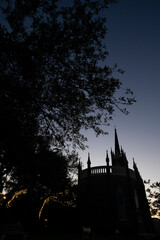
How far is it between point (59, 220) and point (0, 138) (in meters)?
21.9

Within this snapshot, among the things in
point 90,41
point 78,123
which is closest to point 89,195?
point 78,123

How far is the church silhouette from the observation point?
2308 centimetres

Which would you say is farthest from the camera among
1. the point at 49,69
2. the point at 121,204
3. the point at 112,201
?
the point at 121,204

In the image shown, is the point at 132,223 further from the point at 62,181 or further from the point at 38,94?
the point at 38,94

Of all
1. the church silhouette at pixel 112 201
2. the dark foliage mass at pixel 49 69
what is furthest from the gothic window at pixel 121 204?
the dark foliage mass at pixel 49 69

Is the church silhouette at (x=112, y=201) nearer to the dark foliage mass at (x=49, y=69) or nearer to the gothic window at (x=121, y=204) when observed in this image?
the gothic window at (x=121, y=204)

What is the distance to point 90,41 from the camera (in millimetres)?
8398

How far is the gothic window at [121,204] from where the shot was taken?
24.1 m

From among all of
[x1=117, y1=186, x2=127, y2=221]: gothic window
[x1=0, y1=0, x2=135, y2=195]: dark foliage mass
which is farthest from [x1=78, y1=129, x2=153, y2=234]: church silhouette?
[x1=0, y1=0, x2=135, y2=195]: dark foliage mass

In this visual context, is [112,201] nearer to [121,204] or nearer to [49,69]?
[121,204]

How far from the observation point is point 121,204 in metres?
25.2

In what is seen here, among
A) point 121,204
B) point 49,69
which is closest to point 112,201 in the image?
point 121,204

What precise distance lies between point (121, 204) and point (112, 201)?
7.28 ft

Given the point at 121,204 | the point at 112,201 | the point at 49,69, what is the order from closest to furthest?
1. the point at 49,69
2. the point at 112,201
3. the point at 121,204
